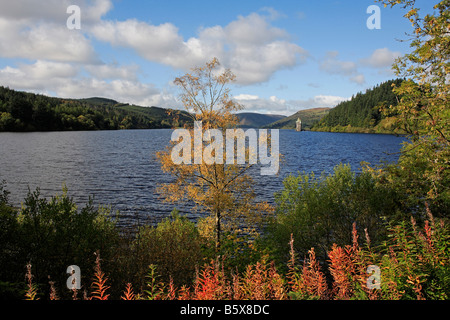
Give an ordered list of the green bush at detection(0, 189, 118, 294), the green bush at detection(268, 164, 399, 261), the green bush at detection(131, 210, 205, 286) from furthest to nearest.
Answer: the green bush at detection(268, 164, 399, 261), the green bush at detection(131, 210, 205, 286), the green bush at detection(0, 189, 118, 294)

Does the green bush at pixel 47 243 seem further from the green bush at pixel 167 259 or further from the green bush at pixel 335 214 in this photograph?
the green bush at pixel 335 214

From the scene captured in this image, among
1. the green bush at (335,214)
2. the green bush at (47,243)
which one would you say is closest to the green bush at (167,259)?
the green bush at (47,243)

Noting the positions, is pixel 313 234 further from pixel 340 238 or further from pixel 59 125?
pixel 59 125

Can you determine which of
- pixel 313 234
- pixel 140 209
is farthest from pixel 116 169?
pixel 313 234

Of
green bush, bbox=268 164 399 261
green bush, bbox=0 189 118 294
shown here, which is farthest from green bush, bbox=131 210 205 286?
green bush, bbox=268 164 399 261

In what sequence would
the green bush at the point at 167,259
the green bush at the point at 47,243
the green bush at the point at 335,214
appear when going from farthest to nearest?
the green bush at the point at 335,214 → the green bush at the point at 167,259 → the green bush at the point at 47,243

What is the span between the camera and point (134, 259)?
12289mm

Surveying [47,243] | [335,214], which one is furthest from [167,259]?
[335,214]

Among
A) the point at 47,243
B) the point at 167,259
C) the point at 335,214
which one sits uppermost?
the point at 47,243

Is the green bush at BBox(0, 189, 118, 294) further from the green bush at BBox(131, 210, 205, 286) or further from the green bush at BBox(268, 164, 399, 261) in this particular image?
the green bush at BBox(268, 164, 399, 261)

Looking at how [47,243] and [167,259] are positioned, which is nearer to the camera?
[47,243]

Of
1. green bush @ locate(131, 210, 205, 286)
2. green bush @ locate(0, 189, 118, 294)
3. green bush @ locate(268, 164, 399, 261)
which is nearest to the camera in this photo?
green bush @ locate(0, 189, 118, 294)

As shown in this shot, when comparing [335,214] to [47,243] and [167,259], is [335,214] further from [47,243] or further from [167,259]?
[47,243]

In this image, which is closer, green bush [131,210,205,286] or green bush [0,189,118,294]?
green bush [0,189,118,294]
